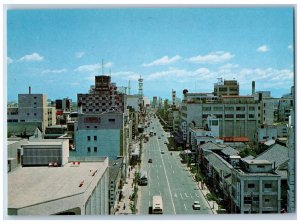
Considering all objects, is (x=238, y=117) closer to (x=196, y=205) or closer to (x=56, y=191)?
(x=196, y=205)

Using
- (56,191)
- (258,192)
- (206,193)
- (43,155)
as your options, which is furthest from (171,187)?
(56,191)

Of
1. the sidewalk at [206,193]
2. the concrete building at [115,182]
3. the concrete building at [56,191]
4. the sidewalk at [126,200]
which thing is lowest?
the sidewalk at [126,200]

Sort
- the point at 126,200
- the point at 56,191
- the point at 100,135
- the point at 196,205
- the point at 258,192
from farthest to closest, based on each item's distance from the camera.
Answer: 1. the point at 100,135
2. the point at 126,200
3. the point at 196,205
4. the point at 258,192
5. the point at 56,191

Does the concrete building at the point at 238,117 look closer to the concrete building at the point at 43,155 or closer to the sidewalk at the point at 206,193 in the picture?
the sidewalk at the point at 206,193

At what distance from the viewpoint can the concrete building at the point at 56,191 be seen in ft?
15.9

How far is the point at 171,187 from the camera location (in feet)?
41.1

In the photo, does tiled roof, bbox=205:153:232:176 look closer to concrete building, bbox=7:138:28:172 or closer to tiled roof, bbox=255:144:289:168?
tiled roof, bbox=255:144:289:168

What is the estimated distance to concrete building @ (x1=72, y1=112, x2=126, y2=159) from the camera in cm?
1323

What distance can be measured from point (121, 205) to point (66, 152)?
294 cm

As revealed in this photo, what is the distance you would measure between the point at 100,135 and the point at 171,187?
9.53 ft

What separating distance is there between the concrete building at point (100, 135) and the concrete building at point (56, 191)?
18.0ft

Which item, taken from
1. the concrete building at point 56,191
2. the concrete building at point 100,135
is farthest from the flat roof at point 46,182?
the concrete building at point 100,135

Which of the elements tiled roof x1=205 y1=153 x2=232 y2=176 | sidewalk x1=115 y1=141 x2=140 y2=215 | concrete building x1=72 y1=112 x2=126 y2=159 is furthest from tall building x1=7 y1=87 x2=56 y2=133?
tiled roof x1=205 y1=153 x2=232 y2=176

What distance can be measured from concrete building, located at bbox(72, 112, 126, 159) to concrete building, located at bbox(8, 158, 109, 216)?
550 centimetres
